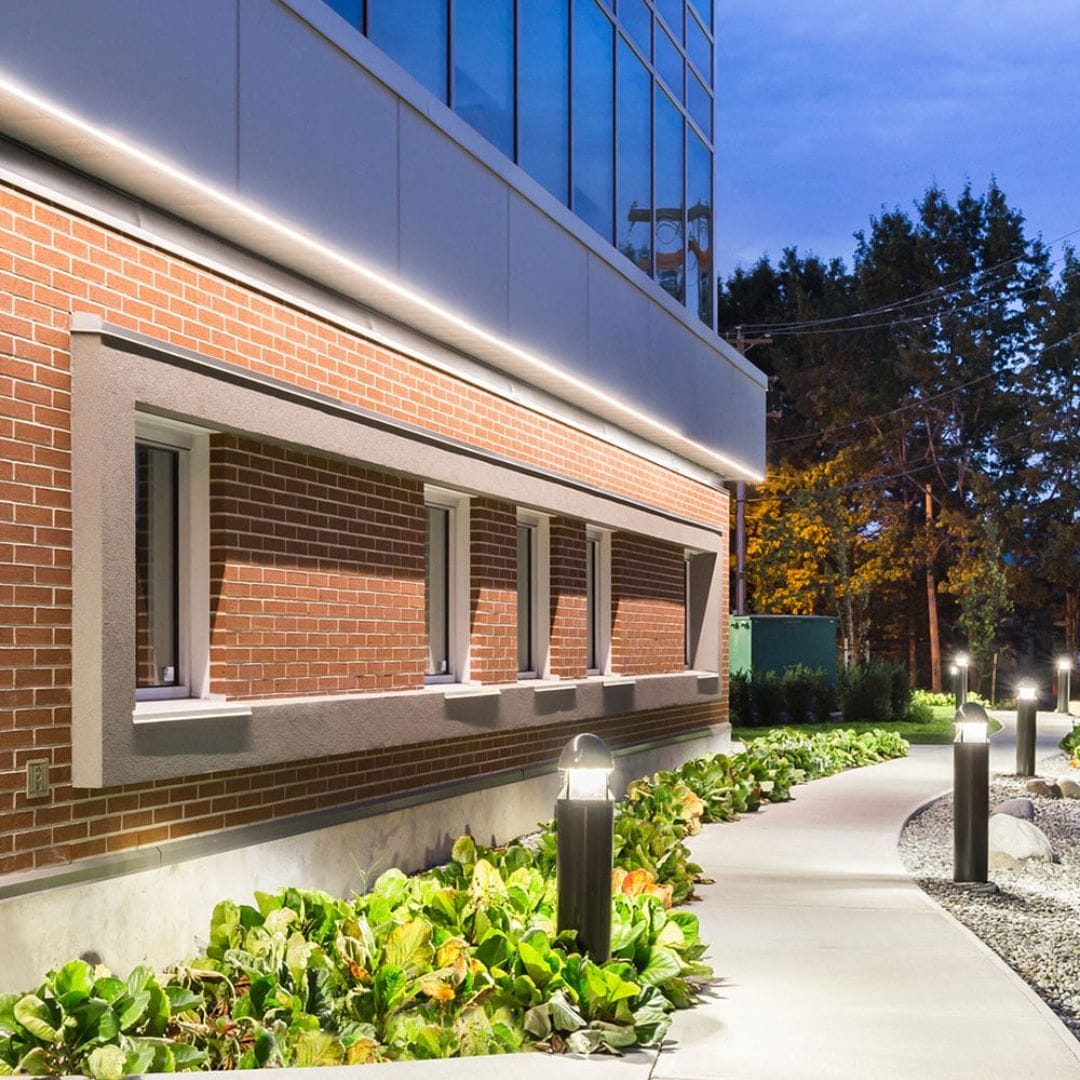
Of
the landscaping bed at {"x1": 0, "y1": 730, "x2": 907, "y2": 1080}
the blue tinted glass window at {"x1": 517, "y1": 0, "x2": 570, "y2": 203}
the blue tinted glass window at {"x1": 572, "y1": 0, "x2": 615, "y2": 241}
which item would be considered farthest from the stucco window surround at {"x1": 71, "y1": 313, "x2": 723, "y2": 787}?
the blue tinted glass window at {"x1": 572, "y1": 0, "x2": 615, "y2": 241}

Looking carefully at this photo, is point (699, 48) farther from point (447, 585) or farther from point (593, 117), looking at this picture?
point (447, 585)

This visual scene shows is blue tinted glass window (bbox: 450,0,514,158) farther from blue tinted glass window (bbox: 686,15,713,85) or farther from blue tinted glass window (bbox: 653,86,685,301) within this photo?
blue tinted glass window (bbox: 686,15,713,85)

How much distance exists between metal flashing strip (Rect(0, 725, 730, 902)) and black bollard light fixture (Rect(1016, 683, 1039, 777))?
349 inches

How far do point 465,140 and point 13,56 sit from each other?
4828 mm

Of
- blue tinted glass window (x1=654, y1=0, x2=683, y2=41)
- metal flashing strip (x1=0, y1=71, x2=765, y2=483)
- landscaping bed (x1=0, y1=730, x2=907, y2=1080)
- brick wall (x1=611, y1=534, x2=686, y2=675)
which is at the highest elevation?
blue tinted glass window (x1=654, y1=0, x2=683, y2=41)

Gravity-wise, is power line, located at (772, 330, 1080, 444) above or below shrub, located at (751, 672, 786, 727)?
above

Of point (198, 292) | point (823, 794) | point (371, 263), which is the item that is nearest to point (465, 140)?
point (371, 263)

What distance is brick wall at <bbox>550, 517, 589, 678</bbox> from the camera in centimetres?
1414

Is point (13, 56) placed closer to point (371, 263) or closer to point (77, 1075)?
point (371, 263)

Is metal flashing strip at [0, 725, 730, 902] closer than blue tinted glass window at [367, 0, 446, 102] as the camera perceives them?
Yes

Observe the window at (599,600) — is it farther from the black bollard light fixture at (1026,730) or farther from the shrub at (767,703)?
the shrub at (767,703)

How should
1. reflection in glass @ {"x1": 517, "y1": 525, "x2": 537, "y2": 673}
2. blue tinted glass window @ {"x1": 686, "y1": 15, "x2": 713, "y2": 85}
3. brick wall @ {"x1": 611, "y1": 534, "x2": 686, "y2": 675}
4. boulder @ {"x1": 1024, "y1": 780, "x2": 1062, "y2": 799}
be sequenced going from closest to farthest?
reflection in glass @ {"x1": 517, "y1": 525, "x2": 537, "y2": 673}, brick wall @ {"x1": 611, "y1": 534, "x2": 686, "y2": 675}, boulder @ {"x1": 1024, "y1": 780, "x2": 1062, "y2": 799}, blue tinted glass window @ {"x1": 686, "y1": 15, "x2": 713, "y2": 85}

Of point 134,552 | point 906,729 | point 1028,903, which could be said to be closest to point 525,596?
point 1028,903

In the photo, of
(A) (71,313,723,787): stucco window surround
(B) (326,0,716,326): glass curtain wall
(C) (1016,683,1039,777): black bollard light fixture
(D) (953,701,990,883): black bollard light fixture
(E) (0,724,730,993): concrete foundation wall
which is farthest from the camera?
(C) (1016,683,1039,777): black bollard light fixture
